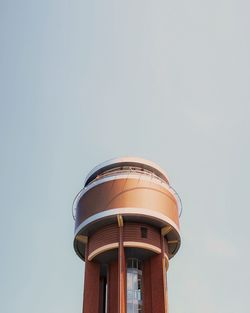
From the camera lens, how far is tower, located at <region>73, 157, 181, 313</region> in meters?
29.4

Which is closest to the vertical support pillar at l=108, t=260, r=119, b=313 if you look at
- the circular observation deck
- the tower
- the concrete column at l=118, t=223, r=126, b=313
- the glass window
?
the tower

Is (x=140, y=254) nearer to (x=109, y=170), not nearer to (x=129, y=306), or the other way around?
(x=129, y=306)

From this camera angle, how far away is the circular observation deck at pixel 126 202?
99.0ft

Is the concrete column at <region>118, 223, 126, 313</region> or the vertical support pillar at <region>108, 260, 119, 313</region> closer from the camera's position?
the concrete column at <region>118, 223, 126, 313</region>

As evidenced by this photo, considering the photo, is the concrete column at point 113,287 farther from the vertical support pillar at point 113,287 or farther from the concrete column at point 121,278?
the concrete column at point 121,278

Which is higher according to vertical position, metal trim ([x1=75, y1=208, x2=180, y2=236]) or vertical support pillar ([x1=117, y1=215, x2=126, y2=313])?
metal trim ([x1=75, y1=208, x2=180, y2=236])

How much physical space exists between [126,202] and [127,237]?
2.65 meters

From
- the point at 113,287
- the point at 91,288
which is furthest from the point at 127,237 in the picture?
the point at 91,288

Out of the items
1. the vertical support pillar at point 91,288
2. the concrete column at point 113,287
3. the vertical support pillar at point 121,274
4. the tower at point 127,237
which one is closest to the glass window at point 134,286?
the tower at point 127,237

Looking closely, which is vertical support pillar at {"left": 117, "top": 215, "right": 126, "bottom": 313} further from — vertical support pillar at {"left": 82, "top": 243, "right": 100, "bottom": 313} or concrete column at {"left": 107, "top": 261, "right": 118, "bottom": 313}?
vertical support pillar at {"left": 82, "top": 243, "right": 100, "bottom": 313}

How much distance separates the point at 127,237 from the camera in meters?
29.7

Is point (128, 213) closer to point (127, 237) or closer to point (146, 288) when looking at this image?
point (127, 237)

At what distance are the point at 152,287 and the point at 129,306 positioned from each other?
2.27m

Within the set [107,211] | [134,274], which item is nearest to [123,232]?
[107,211]
